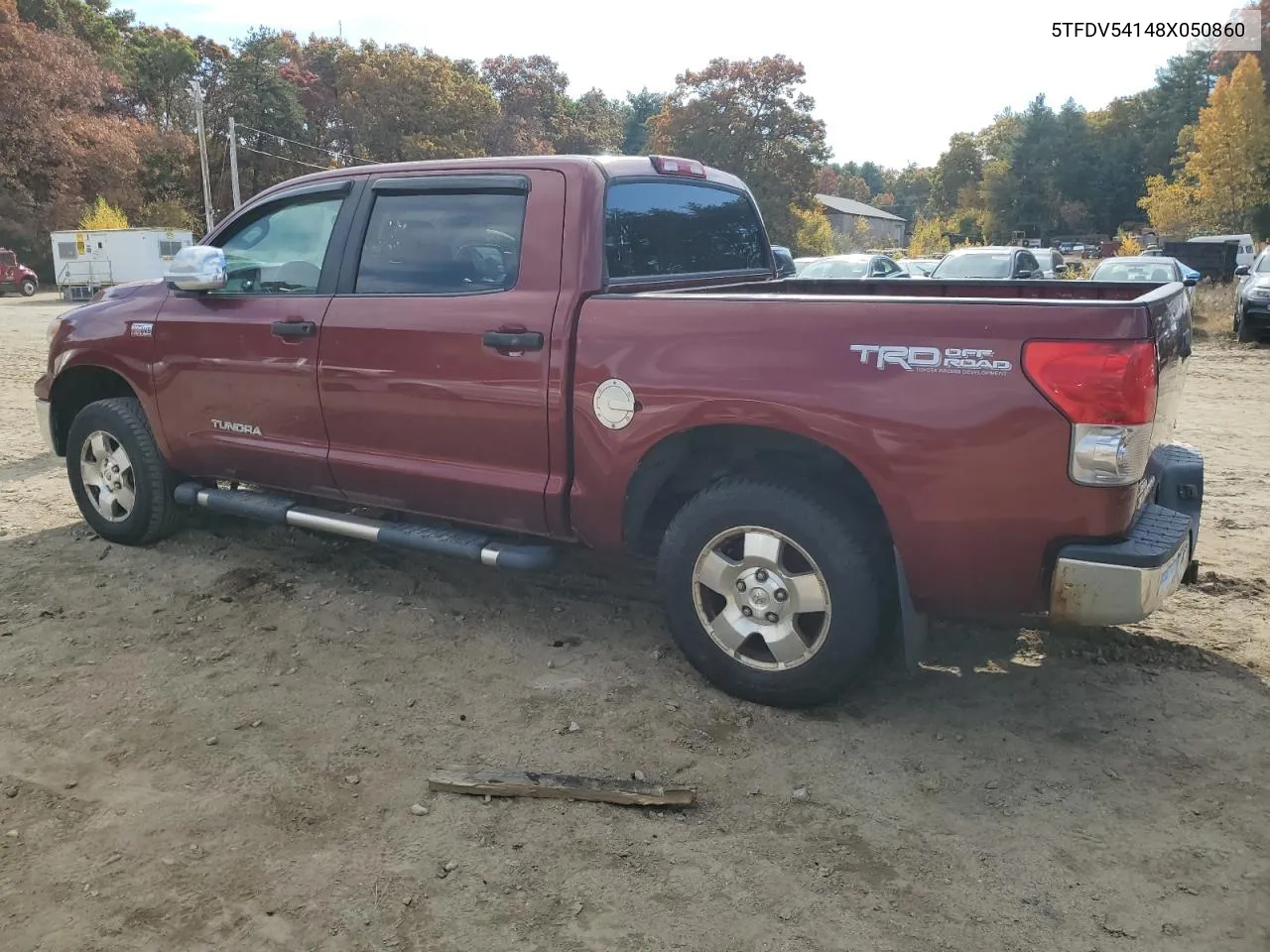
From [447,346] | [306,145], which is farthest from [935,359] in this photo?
[306,145]

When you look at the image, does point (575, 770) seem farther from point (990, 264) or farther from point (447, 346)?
point (990, 264)

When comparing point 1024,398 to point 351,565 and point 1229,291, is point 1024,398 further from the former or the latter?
point 1229,291

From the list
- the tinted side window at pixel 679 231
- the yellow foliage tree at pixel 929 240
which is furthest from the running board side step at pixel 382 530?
the yellow foliage tree at pixel 929 240

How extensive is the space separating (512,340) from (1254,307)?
53.5 ft

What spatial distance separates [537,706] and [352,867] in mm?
1050

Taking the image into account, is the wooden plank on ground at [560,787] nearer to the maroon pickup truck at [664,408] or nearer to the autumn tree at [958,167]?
the maroon pickup truck at [664,408]

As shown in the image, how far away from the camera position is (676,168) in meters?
4.47

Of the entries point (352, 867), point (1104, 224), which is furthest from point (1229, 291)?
point (1104, 224)

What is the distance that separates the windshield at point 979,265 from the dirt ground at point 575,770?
11.3m

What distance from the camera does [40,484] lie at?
22.4ft

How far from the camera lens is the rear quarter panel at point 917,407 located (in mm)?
2920

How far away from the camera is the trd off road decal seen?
2.94 metres

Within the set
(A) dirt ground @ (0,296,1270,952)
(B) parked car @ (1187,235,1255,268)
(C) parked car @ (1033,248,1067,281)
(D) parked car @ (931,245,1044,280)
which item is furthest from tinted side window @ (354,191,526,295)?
(B) parked car @ (1187,235,1255,268)

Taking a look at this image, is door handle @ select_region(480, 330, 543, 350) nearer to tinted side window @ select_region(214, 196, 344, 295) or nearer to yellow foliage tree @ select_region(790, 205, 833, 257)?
tinted side window @ select_region(214, 196, 344, 295)
